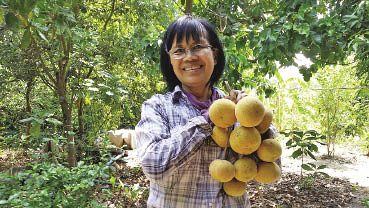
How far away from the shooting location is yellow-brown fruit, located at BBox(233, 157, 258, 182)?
1.02 m

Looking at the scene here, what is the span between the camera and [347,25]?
232cm

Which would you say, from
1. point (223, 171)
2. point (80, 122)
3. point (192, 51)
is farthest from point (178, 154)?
point (80, 122)

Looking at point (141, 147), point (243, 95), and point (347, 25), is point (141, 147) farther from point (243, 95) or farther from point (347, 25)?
point (347, 25)

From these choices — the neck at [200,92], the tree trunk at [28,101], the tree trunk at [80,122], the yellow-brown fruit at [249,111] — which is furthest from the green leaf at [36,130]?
the tree trunk at [28,101]

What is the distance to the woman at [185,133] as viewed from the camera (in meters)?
1.03

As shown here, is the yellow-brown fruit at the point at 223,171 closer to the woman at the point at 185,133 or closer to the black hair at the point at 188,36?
the woman at the point at 185,133

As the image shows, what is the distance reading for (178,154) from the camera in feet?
3.34

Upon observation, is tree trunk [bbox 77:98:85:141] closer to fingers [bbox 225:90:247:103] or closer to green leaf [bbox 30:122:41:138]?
green leaf [bbox 30:122:41:138]

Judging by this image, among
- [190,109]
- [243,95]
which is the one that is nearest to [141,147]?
[190,109]

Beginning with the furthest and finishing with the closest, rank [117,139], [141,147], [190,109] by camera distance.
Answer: [117,139] → [190,109] → [141,147]

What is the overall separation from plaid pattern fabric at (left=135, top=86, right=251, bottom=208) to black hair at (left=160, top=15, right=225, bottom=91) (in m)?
0.14

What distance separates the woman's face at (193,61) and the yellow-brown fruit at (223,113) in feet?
0.66

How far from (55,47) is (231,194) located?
2868 mm

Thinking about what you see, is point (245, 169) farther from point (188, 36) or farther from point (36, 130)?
point (36, 130)
